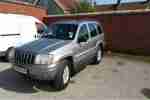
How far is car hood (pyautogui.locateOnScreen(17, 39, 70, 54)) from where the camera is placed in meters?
5.75

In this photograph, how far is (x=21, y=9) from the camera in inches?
554

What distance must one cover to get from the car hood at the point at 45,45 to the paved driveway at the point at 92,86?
1214 millimetres

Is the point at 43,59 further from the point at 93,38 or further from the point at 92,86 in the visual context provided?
the point at 93,38

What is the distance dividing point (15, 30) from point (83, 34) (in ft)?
13.4

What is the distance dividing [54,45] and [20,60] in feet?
3.55

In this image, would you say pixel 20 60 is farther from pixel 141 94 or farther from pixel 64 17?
pixel 64 17

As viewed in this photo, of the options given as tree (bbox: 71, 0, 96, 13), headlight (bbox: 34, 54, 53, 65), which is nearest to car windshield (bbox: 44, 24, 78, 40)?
headlight (bbox: 34, 54, 53, 65)

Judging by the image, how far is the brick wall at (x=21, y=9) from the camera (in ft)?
41.1

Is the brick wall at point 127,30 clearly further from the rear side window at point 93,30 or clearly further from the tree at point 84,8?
the tree at point 84,8

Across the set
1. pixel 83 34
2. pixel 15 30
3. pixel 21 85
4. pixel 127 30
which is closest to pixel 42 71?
pixel 21 85

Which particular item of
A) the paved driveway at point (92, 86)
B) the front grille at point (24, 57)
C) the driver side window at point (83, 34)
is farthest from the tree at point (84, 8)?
the front grille at point (24, 57)

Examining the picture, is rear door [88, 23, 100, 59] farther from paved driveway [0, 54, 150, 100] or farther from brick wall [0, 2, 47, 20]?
brick wall [0, 2, 47, 20]

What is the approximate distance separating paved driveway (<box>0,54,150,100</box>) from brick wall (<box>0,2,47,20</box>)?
5.20 metres

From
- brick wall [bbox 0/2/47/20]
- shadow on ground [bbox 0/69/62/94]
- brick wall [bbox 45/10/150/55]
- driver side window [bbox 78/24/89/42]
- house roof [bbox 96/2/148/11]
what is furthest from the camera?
house roof [bbox 96/2/148/11]
